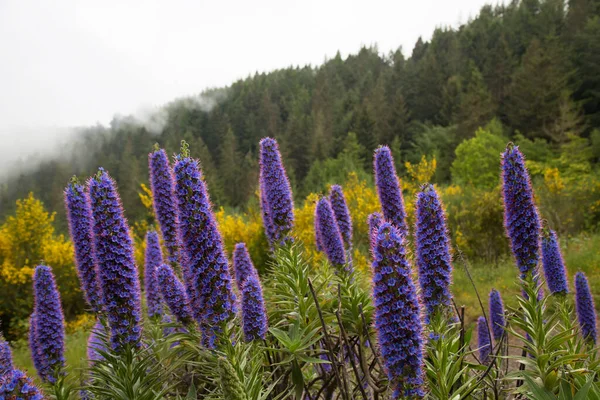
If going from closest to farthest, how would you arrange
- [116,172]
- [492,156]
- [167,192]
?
1. [167,192]
2. [492,156]
3. [116,172]

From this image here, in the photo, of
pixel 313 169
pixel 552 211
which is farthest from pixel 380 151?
pixel 313 169

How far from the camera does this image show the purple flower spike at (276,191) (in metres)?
3.73

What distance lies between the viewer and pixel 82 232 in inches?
114

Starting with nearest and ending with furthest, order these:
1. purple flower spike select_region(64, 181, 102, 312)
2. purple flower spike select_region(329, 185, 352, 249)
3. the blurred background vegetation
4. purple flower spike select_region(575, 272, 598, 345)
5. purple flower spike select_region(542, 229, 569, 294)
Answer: purple flower spike select_region(64, 181, 102, 312), purple flower spike select_region(542, 229, 569, 294), purple flower spike select_region(575, 272, 598, 345), purple flower spike select_region(329, 185, 352, 249), the blurred background vegetation

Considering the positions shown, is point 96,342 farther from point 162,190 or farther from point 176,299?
point 162,190

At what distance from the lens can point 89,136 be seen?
116 m

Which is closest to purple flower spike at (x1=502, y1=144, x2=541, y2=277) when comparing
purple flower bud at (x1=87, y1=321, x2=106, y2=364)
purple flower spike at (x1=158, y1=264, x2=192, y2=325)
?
purple flower spike at (x1=158, y1=264, x2=192, y2=325)

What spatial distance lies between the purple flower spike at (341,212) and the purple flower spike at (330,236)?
466 millimetres

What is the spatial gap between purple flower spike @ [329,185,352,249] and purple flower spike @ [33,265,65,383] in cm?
268

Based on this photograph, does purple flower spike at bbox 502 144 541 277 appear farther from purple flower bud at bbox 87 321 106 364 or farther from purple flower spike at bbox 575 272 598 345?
purple flower bud at bbox 87 321 106 364

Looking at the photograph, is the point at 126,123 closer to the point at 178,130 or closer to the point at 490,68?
the point at 178,130

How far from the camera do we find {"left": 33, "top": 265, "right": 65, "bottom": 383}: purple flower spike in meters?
3.06

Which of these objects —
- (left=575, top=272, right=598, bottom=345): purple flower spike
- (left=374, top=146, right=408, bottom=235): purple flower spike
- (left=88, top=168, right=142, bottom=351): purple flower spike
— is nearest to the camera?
(left=88, top=168, right=142, bottom=351): purple flower spike

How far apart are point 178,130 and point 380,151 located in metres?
99.1
